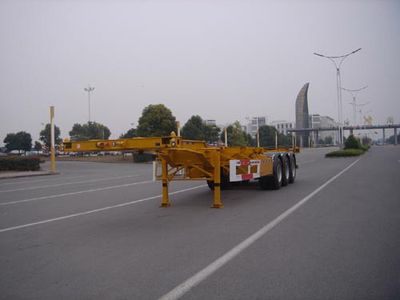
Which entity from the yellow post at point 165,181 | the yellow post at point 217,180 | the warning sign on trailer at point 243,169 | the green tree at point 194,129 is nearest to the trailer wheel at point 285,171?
the warning sign on trailer at point 243,169

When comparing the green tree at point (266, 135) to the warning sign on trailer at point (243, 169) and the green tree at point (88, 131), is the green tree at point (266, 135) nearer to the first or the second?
the green tree at point (88, 131)

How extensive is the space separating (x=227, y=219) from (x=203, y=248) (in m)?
2.50

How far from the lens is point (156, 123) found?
50.7 meters

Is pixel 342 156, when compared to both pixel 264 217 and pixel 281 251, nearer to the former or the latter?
pixel 264 217

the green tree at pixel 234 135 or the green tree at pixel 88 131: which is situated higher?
the green tree at pixel 88 131

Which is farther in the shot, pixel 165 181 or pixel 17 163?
pixel 17 163

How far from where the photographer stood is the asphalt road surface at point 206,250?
15.7ft

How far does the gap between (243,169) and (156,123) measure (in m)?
39.9

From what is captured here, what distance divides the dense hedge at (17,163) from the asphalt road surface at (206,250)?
2402 centimetres

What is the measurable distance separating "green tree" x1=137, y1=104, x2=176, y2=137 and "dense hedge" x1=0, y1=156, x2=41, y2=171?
58.1 ft

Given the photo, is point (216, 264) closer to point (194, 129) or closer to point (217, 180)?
point (217, 180)

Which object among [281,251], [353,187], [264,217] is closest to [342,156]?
[353,187]

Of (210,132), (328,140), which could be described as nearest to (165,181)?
(210,132)

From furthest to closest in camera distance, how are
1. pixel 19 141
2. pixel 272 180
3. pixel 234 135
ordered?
pixel 19 141 → pixel 234 135 → pixel 272 180
